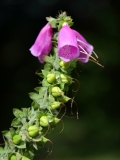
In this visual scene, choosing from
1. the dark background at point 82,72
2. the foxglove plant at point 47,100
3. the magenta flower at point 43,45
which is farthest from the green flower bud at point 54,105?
the dark background at point 82,72

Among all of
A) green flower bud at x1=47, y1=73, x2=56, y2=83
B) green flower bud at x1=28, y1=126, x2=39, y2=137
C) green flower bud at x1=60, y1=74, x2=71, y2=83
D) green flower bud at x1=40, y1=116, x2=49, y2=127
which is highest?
green flower bud at x1=47, y1=73, x2=56, y2=83

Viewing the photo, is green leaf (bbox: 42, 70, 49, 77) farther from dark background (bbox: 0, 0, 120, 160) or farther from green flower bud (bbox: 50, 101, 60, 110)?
dark background (bbox: 0, 0, 120, 160)

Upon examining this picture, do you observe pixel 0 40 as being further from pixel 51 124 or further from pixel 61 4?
pixel 51 124

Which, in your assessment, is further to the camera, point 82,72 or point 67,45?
point 82,72

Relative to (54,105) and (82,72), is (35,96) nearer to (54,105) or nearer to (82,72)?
(54,105)

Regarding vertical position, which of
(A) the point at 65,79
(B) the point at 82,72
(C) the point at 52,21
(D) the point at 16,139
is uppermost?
(B) the point at 82,72

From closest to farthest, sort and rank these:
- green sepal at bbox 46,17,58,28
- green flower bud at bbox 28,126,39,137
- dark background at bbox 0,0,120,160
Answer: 1. green flower bud at bbox 28,126,39,137
2. green sepal at bbox 46,17,58,28
3. dark background at bbox 0,0,120,160

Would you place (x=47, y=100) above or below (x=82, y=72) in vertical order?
below

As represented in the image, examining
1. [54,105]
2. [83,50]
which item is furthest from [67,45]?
[54,105]

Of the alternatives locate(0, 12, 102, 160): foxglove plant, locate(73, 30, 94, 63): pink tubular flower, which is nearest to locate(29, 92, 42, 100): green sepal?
locate(0, 12, 102, 160): foxglove plant
